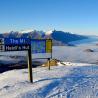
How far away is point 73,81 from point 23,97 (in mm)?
3881

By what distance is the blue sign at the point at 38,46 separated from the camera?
22.3 metres

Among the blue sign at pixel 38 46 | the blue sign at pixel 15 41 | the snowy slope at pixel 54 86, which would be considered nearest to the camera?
the snowy slope at pixel 54 86

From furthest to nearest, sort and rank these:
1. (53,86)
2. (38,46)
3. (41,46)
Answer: (41,46) < (38,46) < (53,86)

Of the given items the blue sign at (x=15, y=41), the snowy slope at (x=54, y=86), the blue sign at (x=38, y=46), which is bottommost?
the snowy slope at (x=54, y=86)

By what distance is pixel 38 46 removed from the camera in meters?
23.0

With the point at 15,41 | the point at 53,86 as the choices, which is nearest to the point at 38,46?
the point at 15,41

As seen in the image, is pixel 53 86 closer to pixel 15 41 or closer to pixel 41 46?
pixel 15 41

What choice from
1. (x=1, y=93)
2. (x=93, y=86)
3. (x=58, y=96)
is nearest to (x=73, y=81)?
(x=93, y=86)

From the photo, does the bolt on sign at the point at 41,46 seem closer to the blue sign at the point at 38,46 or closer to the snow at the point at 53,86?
the blue sign at the point at 38,46

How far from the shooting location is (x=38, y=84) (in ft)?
65.7

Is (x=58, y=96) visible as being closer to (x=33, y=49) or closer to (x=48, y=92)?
(x=48, y=92)

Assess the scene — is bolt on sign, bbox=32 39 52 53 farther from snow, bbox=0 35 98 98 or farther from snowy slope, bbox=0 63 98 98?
snowy slope, bbox=0 63 98 98

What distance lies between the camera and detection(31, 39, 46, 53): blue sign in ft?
73.3

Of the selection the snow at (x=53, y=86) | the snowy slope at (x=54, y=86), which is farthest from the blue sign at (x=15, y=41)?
the snowy slope at (x=54, y=86)
